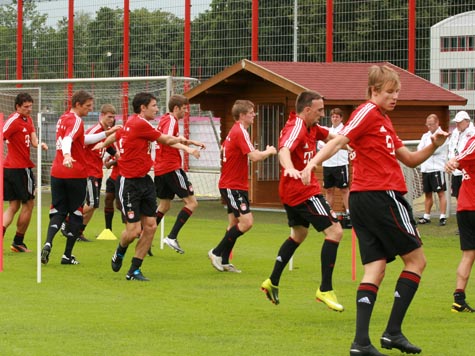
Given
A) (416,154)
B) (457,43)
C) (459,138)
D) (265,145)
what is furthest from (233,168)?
(457,43)

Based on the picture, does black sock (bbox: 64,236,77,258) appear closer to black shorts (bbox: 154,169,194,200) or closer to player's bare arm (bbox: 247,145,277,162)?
black shorts (bbox: 154,169,194,200)

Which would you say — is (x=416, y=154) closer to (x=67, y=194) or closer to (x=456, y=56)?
(x=67, y=194)

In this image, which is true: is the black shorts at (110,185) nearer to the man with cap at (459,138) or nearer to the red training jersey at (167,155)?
the red training jersey at (167,155)

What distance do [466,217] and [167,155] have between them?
6.11m

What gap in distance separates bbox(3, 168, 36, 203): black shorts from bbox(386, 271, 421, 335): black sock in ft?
26.9

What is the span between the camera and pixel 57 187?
13.4m

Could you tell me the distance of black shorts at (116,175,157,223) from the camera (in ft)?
40.0

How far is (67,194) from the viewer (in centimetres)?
1345

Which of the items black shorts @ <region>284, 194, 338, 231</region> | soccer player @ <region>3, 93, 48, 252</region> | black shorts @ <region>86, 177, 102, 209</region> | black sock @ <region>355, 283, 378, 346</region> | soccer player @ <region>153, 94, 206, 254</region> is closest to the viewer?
black sock @ <region>355, 283, 378, 346</region>

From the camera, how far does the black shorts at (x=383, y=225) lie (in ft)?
25.8

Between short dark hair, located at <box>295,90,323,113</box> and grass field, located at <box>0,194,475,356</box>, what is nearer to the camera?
grass field, located at <box>0,194,475,356</box>

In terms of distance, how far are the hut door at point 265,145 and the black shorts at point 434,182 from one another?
433 cm

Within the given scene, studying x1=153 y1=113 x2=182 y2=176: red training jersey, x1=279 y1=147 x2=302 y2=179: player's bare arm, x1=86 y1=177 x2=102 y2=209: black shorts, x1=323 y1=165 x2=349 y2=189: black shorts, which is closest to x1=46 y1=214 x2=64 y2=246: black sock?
x1=153 y1=113 x2=182 y2=176: red training jersey

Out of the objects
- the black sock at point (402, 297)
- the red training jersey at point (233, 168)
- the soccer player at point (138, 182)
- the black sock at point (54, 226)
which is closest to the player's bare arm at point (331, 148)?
the black sock at point (402, 297)
